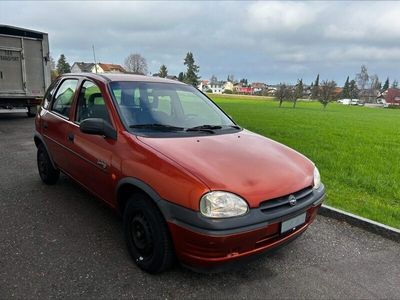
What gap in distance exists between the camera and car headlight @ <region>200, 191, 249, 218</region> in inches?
98.3

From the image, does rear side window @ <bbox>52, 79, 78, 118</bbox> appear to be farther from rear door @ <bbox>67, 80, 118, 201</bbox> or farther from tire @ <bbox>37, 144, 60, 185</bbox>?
tire @ <bbox>37, 144, 60, 185</bbox>

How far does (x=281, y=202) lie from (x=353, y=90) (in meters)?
119

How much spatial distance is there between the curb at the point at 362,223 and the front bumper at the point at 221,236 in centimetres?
188

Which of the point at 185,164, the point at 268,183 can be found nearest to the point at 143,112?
the point at 185,164

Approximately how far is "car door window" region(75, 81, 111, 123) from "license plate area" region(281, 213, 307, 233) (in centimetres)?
200

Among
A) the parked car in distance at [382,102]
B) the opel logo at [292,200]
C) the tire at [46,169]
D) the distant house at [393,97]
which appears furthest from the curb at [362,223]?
the distant house at [393,97]

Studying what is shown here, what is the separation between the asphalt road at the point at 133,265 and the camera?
279cm

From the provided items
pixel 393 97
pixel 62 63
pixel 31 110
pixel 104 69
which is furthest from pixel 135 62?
pixel 393 97

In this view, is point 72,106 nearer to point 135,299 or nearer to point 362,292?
point 135,299

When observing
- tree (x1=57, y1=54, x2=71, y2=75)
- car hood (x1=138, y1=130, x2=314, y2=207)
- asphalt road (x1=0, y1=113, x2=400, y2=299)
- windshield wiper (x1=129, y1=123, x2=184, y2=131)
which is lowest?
asphalt road (x1=0, y1=113, x2=400, y2=299)

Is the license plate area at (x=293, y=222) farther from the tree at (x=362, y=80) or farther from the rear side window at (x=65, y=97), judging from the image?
the tree at (x=362, y=80)

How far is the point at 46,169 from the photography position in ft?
16.7

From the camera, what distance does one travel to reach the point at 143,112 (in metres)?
3.56

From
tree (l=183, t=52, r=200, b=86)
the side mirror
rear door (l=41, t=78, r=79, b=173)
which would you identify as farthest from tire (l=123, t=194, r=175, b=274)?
tree (l=183, t=52, r=200, b=86)
